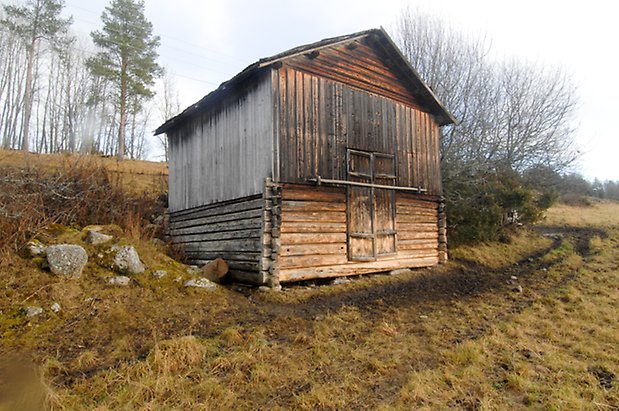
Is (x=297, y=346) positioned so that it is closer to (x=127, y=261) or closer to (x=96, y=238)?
(x=127, y=261)

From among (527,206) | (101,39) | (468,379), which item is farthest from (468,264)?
(101,39)

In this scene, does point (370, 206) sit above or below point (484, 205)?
below

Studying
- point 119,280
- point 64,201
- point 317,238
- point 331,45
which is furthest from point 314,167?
point 64,201

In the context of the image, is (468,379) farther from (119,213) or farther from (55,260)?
(119,213)

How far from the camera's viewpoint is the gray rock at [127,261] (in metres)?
7.70

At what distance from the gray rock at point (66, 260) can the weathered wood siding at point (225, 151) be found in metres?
4.06

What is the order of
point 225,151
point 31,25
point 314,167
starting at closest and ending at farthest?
1. point 314,167
2. point 225,151
3. point 31,25

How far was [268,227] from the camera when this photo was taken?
8672mm

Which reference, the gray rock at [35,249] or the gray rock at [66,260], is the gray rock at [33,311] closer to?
the gray rock at [66,260]

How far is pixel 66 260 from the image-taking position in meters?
6.86

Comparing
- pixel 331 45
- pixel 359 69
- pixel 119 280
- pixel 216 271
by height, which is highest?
pixel 331 45

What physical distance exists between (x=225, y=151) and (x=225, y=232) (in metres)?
2.46

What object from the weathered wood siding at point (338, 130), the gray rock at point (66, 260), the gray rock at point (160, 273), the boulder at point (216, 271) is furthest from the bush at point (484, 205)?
the gray rock at point (66, 260)

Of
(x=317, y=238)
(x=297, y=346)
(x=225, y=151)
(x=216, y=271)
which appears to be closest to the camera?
(x=297, y=346)
